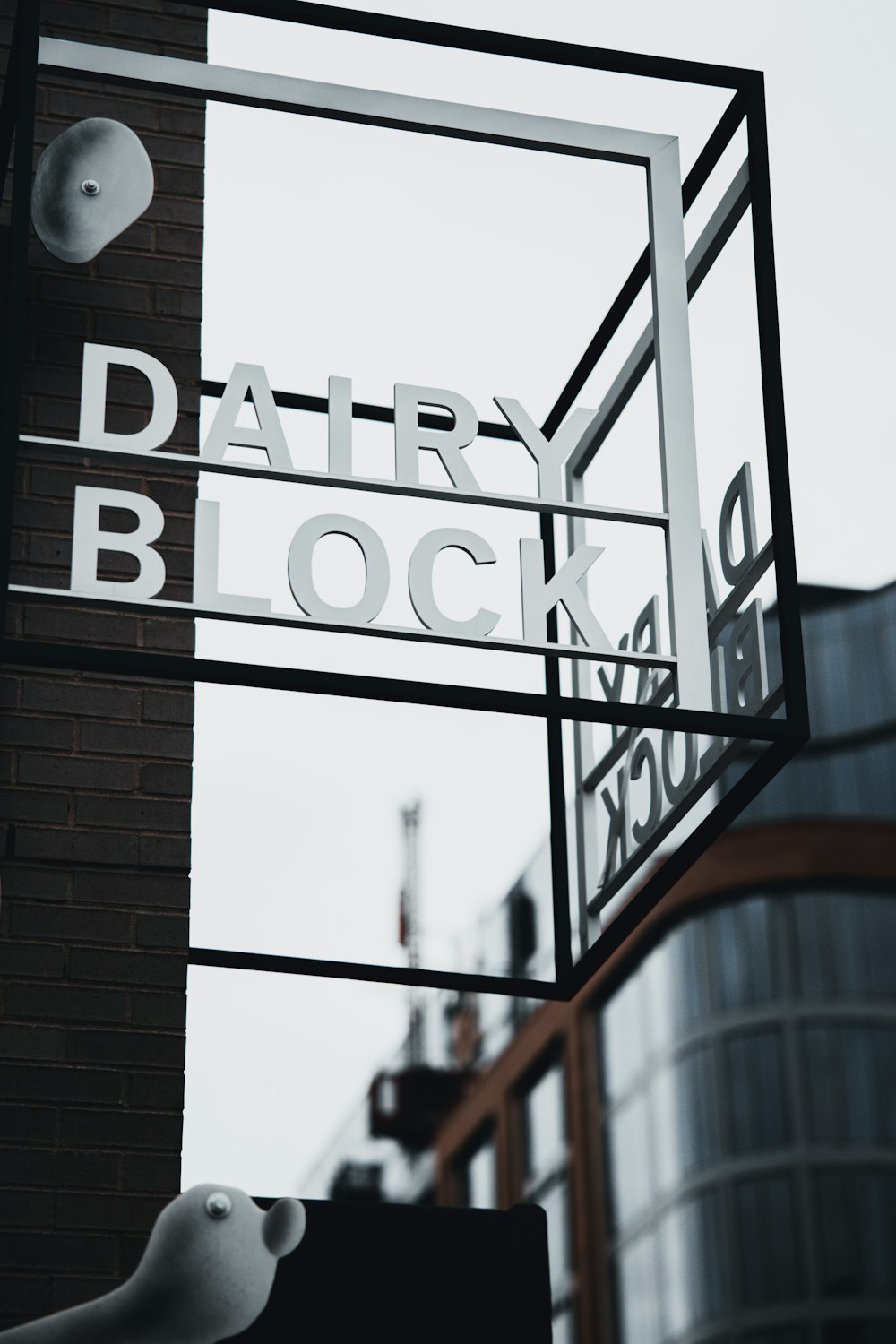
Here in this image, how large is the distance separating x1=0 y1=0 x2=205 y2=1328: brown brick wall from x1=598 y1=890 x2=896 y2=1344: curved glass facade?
27.0 metres

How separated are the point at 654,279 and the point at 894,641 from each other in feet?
101

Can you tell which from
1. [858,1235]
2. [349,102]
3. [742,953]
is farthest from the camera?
[742,953]

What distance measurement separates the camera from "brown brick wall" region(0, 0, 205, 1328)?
4.04 metres

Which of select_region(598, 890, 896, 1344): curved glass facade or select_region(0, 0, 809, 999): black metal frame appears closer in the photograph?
select_region(0, 0, 809, 999): black metal frame

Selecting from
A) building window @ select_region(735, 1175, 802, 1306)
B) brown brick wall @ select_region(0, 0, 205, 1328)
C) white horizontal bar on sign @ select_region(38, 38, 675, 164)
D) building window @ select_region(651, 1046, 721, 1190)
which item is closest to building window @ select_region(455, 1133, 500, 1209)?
building window @ select_region(651, 1046, 721, 1190)

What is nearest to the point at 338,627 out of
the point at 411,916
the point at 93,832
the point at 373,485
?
the point at 373,485

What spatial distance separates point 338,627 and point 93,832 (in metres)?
1.06

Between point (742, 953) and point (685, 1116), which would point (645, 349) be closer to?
point (685, 1116)

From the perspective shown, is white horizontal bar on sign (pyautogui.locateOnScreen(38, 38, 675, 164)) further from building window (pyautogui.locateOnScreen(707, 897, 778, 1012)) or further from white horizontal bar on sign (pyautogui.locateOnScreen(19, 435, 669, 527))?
building window (pyautogui.locateOnScreen(707, 897, 778, 1012))

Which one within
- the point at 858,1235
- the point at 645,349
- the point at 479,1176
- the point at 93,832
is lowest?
the point at 93,832

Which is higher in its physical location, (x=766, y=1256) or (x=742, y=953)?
(x=742, y=953)

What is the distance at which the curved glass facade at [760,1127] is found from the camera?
3047cm

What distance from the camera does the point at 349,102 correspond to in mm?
4070

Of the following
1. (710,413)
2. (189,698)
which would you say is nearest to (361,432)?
(710,413)
